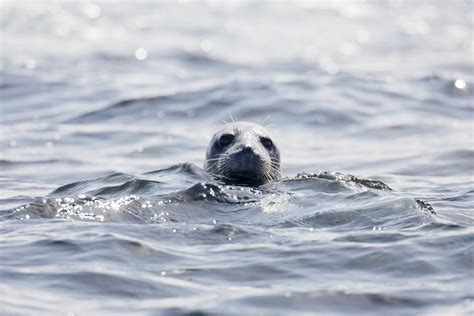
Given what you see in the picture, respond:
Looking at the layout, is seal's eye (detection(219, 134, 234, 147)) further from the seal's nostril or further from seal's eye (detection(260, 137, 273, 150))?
the seal's nostril

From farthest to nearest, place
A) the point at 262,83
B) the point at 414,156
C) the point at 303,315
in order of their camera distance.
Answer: the point at 262,83 < the point at 414,156 < the point at 303,315

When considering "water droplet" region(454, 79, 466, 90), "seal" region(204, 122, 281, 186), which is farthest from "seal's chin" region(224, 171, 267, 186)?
"water droplet" region(454, 79, 466, 90)

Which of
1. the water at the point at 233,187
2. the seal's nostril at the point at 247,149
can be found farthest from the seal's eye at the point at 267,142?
the seal's nostril at the point at 247,149

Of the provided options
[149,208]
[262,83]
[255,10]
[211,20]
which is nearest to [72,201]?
[149,208]

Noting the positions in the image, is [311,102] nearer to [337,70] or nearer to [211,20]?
[337,70]

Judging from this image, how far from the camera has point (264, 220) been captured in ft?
28.1

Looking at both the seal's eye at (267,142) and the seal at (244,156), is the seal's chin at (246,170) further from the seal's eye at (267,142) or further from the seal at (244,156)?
the seal's eye at (267,142)

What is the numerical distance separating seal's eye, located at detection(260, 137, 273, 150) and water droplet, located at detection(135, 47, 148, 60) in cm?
1167

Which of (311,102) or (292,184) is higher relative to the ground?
(311,102)

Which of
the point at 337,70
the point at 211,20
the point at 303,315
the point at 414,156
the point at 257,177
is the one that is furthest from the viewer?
the point at 211,20

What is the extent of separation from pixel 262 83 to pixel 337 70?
2.94 metres

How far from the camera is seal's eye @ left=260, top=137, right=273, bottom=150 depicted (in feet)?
35.6

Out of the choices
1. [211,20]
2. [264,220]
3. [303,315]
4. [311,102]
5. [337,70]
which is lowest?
[303,315]

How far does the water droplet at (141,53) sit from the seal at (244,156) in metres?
11.4
